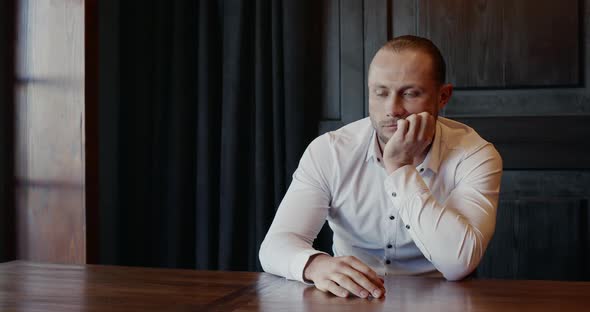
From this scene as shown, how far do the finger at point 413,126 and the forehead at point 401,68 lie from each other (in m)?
0.10

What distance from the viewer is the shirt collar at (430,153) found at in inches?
71.6

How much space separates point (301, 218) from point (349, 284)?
49 centimetres

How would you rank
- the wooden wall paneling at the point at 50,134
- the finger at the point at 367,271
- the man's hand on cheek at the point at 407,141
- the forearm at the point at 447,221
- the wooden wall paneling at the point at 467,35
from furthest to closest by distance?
the wooden wall paneling at the point at 467,35 < the wooden wall paneling at the point at 50,134 < the man's hand on cheek at the point at 407,141 < the forearm at the point at 447,221 < the finger at the point at 367,271

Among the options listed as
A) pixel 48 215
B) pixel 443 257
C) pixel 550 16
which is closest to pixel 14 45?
pixel 48 215

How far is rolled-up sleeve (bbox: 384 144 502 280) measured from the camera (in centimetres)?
154

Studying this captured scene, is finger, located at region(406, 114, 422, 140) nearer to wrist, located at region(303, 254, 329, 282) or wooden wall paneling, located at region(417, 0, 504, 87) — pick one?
wrist, located at region(303, 254, 329, 282)

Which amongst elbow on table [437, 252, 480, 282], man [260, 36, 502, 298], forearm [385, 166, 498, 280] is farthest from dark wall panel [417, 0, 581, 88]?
elbow on table [437, 252, 480, 282]

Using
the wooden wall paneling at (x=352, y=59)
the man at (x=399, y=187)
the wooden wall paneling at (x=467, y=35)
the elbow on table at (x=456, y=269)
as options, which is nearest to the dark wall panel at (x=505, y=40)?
the wooden wall paneling at (x=467, y=35)

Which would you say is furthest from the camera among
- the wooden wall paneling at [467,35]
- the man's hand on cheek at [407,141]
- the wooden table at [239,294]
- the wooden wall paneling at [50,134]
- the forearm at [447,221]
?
the wooden wall paneling at [467,35]

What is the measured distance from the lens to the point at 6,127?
8.36ft

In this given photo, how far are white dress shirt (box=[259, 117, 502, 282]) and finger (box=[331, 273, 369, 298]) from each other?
8.7 inches

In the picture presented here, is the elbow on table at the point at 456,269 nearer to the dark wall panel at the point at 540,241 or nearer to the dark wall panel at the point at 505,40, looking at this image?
the dark wall panel at the point at 540,241

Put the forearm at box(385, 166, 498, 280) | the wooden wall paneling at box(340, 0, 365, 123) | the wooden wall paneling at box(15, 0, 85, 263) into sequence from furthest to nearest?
the wooden wall paneling at box(340, 0, 365, 123) → the wooden wall paneling at box(15, 0, 85, 263) → the forearm at box(385, 166, 498, 280)

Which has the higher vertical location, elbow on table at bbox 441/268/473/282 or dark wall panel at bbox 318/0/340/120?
dark wall panel at bbox 318/0/340/120
